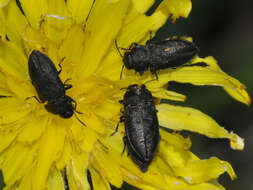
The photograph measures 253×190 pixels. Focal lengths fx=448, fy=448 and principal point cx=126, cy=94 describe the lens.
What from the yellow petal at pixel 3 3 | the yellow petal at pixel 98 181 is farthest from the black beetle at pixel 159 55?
the yellow petal at pixel 3 3

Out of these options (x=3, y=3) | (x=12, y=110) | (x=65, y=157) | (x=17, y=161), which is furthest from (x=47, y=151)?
(x=3, y=3)

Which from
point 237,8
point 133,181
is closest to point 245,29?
point 237,8

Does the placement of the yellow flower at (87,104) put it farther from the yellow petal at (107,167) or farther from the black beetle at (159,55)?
the black beetle at (159,55)

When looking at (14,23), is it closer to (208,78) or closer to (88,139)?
(88,139)

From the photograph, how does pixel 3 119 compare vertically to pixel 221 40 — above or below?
above

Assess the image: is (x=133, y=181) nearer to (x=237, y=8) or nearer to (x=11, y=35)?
(x=11, y=35)

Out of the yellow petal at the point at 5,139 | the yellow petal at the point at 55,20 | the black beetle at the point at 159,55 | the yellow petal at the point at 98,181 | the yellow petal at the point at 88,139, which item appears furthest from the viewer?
the black beetle at the point at 159,55
